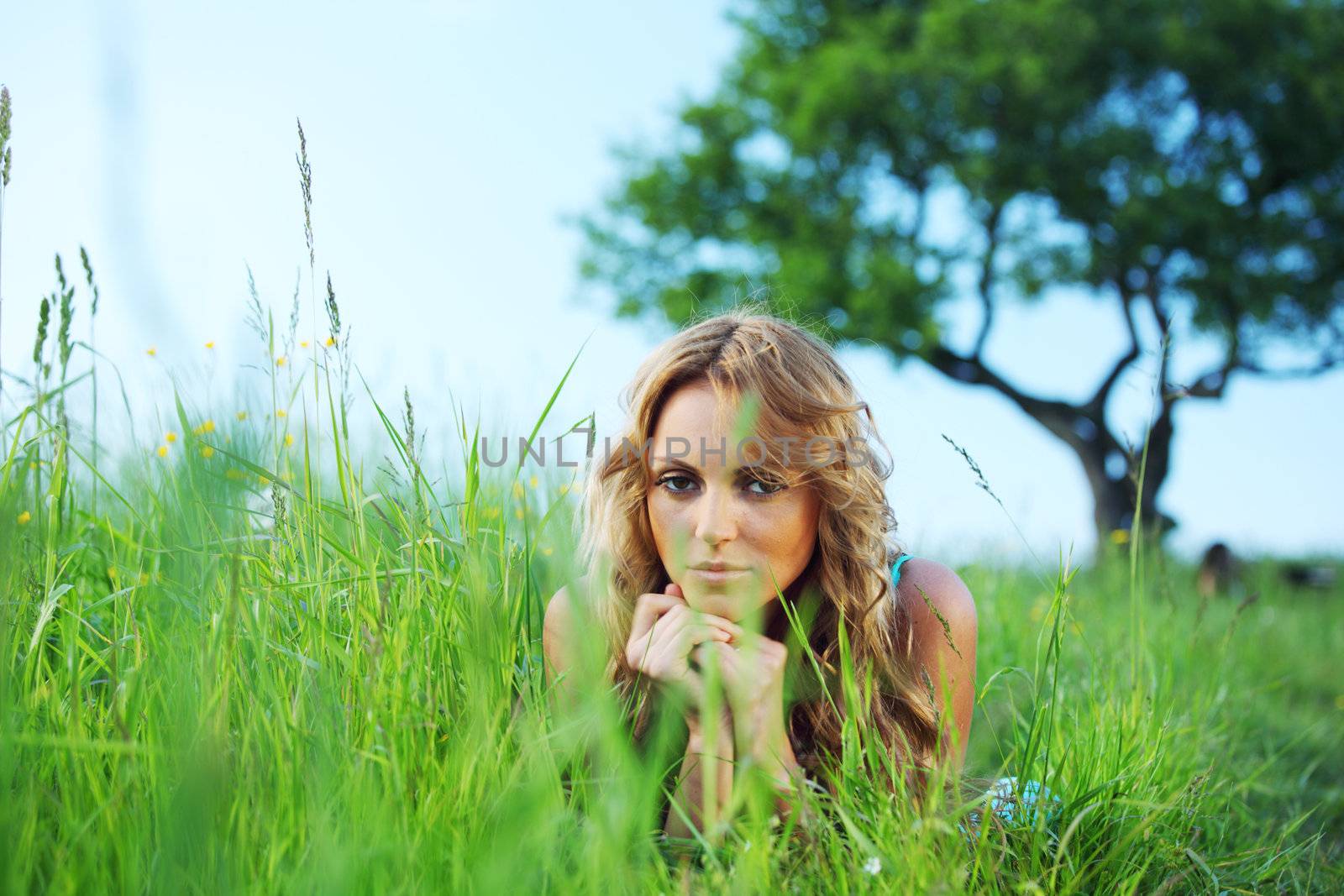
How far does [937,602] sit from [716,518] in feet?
2.36

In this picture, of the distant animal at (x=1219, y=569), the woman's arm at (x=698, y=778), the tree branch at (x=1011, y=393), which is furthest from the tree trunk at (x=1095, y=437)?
the woman's arm at (x=698, y=778)

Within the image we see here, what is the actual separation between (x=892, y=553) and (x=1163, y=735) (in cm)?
78

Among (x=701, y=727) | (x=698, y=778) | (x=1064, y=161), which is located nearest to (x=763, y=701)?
(x=701, y=727)

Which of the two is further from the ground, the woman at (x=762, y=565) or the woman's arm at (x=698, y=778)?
the woman at (x=762, y=565)

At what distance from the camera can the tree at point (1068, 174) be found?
13078mm

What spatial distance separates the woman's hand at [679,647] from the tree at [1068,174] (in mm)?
11178

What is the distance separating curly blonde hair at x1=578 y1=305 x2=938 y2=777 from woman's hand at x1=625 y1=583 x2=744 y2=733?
131 millimetres

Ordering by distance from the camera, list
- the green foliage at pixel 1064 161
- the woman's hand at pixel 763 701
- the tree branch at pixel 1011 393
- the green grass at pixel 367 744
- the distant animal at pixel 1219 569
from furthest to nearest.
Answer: the tree branch at pixel 1011 393
the green foliage at pixel 1064 161
the distant animal at pixel 1219 569
the woman's hand at pixel 763 701
the green grass at pixel 367 744

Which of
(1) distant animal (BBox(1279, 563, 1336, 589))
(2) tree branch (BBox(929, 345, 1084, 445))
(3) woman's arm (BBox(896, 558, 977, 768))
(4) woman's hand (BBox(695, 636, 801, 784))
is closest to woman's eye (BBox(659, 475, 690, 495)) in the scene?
(4) woman's hand (BBox(695, 636, 801, 784))

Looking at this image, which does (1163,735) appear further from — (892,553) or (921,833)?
(921,833)

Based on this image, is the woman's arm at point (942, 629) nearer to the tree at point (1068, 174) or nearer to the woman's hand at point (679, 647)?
the woman's hand at point (679, 647)

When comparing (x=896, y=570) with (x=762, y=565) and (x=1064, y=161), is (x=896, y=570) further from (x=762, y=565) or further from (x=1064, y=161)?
(x=1064, y=161)

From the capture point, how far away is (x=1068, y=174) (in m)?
13.8

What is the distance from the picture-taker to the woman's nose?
2.20m
